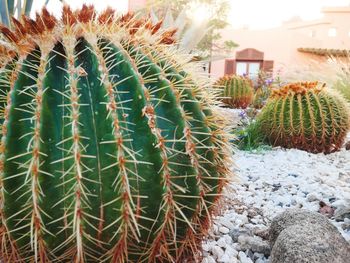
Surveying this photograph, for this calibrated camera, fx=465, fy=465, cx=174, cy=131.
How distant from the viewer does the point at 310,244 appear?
148 centimetres

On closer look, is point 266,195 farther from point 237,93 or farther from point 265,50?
point 265,50

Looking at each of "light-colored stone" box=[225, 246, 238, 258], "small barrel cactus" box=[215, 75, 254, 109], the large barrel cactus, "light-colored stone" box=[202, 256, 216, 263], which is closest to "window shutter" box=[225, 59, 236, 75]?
"small barrel cactus" box=[215, 75, 254, 109]

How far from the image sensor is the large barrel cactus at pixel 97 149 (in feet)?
3.90

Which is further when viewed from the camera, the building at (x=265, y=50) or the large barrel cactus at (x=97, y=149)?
the building at (x=265, y=50)

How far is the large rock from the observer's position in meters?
1.45

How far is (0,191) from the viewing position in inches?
47.8

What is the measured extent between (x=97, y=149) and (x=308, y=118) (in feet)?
10.7

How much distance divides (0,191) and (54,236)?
18cm

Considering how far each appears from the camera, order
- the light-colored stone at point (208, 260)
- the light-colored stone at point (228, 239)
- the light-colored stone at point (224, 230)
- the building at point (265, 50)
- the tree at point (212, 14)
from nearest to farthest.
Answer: the light-colored stone at point (208, 260), the light-colored stone at point (228, 239), the light-colored stone at point (224, 230), the tree at point (212, 14), the building at point (265, 50)

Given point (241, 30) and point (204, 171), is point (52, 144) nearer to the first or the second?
point (204, 171)

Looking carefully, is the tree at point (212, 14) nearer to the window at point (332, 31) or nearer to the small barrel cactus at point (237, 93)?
the window at point (332, 31)

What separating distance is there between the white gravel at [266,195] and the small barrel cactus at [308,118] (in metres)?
0.12

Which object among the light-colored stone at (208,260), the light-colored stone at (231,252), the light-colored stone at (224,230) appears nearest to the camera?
the light-colored stone at (208,260)

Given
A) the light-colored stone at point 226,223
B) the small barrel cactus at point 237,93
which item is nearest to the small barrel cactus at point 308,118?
the light-colored stone at point 226,223
